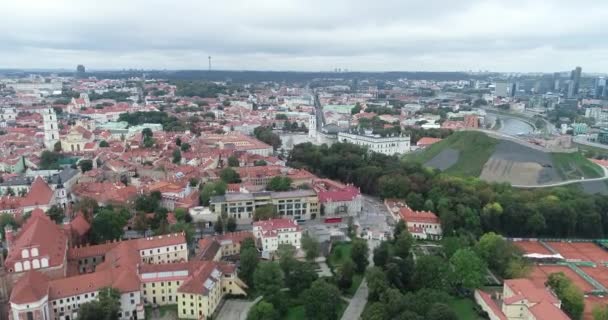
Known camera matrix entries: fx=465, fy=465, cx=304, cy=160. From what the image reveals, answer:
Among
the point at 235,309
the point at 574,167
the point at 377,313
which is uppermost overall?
the point at 574,167

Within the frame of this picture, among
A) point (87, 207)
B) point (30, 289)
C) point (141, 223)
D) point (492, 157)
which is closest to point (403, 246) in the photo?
Answer: point (141, 223)

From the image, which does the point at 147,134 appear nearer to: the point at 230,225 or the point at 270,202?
the point at 270,202

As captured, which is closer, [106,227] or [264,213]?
[106,227]

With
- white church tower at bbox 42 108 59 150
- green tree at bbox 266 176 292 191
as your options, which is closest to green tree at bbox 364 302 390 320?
green tree at bbox 266 176 292 191

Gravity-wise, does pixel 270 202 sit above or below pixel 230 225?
above

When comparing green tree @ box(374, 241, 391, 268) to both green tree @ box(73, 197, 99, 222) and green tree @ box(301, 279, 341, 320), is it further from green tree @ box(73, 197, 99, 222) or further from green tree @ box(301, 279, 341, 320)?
green tree @ box(73, 197, 99, 222)

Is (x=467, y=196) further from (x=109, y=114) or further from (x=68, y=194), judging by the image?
(x=109, y=114)

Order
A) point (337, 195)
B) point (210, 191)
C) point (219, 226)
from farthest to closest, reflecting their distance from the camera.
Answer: point (337, 195), point (210, 191), point (219, 226)
